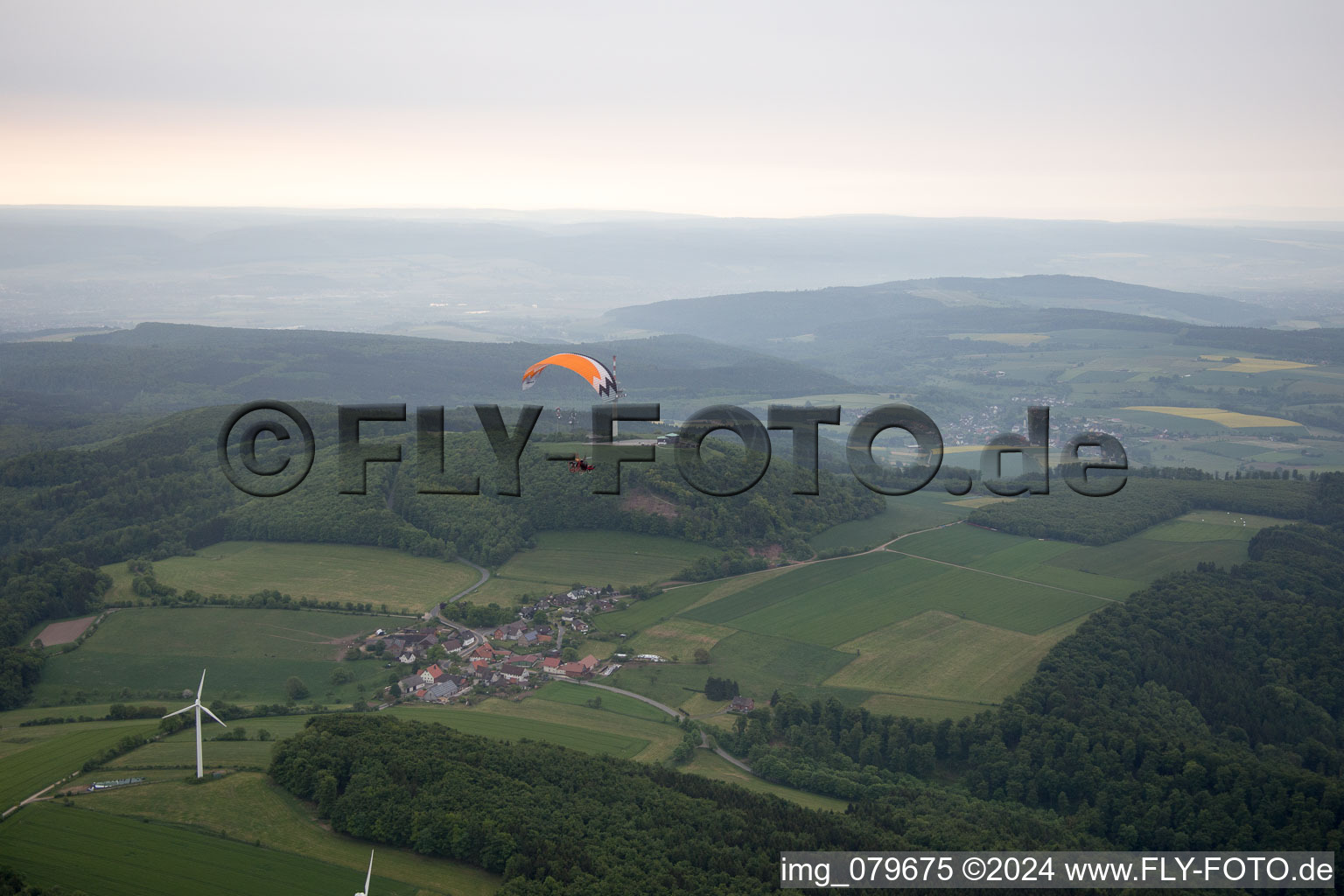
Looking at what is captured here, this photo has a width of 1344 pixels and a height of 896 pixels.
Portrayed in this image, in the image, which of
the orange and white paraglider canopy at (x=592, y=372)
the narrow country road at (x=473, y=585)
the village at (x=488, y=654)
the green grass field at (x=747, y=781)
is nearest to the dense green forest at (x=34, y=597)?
the village at (x=488, y=654)

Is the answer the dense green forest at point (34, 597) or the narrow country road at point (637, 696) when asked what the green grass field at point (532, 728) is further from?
the dense green forest at point (34, 597)

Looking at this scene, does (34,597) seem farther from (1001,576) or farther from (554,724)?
(1001,576)

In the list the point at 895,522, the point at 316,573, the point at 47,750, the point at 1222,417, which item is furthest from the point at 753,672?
the point at 1222,417

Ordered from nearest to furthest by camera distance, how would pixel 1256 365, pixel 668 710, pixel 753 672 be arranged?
pixel 668 710, pixel 753 672, pixel 1256 365

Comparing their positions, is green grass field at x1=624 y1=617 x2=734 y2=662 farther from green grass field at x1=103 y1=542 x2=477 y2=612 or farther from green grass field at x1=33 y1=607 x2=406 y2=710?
green grass field at x1=33 y1=607 x2=406 y2=710

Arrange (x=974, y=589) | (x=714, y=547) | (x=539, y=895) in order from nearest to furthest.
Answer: (x=539, y=895)
(x=974, y=589)
(x=714, y=547)

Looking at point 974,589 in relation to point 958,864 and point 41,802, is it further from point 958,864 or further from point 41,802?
point 41,802

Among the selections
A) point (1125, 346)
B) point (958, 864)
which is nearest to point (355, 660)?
point (958, 864)
